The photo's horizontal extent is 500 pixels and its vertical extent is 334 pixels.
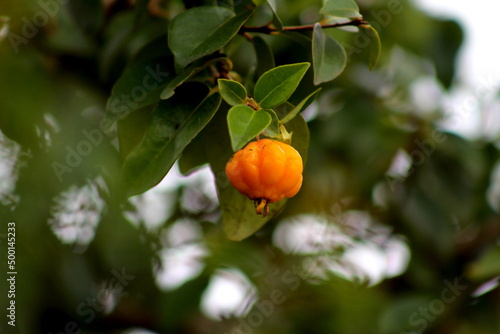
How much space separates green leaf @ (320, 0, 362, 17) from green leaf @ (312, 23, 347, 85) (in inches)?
1.6

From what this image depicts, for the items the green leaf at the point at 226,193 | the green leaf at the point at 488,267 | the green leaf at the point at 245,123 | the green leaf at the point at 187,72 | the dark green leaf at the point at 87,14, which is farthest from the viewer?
the green leaf at the point at 488,267

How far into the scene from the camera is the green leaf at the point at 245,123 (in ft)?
2.61

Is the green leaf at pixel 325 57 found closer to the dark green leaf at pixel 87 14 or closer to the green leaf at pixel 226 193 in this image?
the green leaf at pixel 226 193

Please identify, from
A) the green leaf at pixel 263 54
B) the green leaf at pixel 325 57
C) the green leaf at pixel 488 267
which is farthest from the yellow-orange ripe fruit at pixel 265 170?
the green leaf at pixel 488 267

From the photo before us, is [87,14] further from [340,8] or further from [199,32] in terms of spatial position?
[340,8]

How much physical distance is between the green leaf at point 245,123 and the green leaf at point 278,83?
4 cm

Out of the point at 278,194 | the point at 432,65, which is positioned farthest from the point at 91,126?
the point at 432,65

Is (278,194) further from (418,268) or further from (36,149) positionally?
(418,268)

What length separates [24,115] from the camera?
1.50 meters

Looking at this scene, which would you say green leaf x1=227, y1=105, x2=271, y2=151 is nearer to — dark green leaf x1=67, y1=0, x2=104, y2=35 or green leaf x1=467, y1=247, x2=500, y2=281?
dark green leaf x1=67, y1=0, x2=104, y2=35

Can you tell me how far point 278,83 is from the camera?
Answer: 2.91 ft

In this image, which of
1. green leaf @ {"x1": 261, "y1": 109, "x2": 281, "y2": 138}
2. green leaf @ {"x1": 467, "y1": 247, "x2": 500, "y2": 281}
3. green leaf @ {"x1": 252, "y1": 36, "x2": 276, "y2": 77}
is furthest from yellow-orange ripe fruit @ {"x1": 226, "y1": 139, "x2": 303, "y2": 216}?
green leaf @ {"x1": 467, "y1": 247, "x2": 500, "y2": 281}

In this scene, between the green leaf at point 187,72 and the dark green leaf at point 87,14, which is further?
the dark green leaf at point 87,14

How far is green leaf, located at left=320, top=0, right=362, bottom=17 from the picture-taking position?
95 cm
